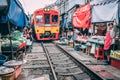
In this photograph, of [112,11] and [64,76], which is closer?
[64,76]

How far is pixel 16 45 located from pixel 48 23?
438 inches

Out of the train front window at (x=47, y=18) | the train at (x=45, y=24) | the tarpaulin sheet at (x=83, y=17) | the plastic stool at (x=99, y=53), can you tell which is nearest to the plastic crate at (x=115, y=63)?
the plastic stool at (x=99, y=53)

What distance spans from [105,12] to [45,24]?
34.4ft

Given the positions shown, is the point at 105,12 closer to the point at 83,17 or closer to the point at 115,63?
the point at 115,63

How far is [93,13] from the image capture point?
487 inches

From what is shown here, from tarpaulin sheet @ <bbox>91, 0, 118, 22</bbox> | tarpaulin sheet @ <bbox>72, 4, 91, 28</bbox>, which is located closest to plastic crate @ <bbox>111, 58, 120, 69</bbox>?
tarpaulin sheet @ <bbox>91, 0, 118, 22</bbox>

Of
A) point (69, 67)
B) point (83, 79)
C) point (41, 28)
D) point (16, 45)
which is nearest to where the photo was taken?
point (83, 79)

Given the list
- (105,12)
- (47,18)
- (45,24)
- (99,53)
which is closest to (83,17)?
(105,12)

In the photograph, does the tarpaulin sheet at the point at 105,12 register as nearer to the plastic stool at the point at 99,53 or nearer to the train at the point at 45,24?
the plastic stool at the point at 99,53

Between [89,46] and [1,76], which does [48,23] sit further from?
[1,76]

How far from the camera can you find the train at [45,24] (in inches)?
783

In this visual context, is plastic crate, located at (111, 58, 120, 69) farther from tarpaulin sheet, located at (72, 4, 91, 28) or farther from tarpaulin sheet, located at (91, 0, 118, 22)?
tarpaulin sheet, located at (72, 4, 91, 28)

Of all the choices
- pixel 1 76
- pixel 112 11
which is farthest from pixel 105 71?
pixel 1 76

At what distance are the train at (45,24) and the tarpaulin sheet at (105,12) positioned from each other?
820 cm
